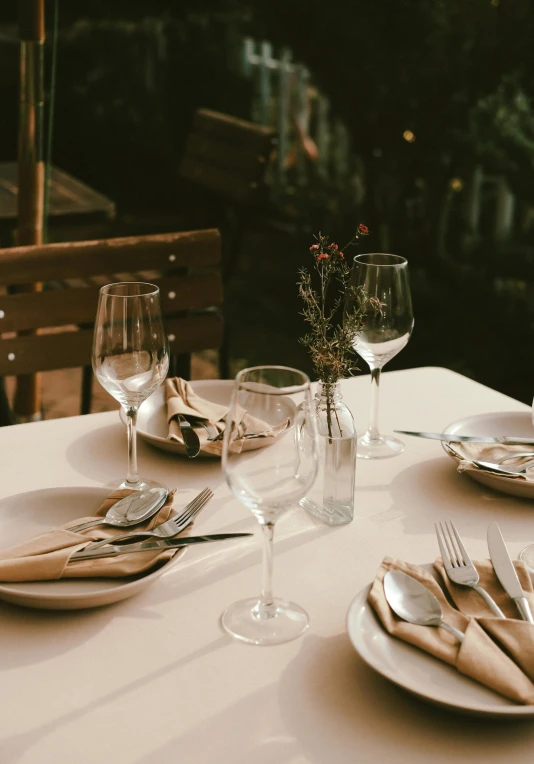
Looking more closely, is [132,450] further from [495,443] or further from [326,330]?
[495,443]

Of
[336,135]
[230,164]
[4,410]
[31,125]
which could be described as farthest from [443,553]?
[336,135]

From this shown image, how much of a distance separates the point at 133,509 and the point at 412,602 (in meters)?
0.32

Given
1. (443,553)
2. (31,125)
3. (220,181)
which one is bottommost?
(443,553)

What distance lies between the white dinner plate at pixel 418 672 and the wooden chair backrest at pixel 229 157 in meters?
2.19

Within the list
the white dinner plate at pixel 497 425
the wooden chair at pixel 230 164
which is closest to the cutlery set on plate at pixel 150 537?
the white dinner plate at pixel 497 425

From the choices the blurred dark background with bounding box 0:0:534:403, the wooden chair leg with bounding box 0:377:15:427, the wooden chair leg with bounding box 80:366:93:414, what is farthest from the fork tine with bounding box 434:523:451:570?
the wooden chair leg with bounding box 80:366:93:414

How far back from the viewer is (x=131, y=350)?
1.11m

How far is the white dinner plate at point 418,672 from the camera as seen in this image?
71 centimetres

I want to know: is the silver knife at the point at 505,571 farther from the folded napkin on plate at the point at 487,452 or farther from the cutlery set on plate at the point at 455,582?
the folded napkin on plate at the point at 487,452

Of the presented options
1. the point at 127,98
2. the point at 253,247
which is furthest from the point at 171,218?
the point at 127,98

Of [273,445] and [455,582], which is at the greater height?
[273,445]

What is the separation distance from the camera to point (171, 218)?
11.6 ft

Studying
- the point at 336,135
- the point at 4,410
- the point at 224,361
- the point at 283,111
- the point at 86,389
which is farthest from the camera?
the point at 283,111

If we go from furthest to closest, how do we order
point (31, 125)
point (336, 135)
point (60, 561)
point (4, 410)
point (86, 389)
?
1. point (336, 135)
2. point (86, 389)
3. point (31, 125)
4. point (4, 410)
5. point (60, 561)
